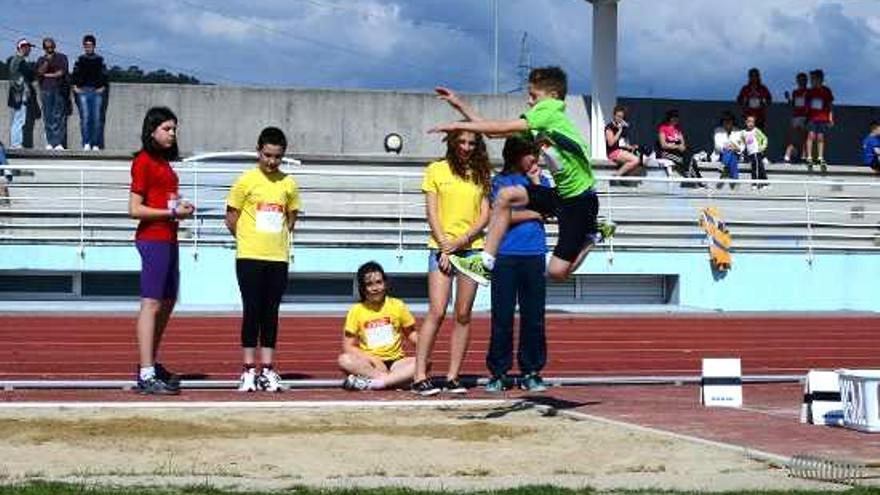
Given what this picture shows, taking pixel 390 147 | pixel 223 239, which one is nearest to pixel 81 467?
pixel 223 239

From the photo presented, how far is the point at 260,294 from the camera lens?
12.9m

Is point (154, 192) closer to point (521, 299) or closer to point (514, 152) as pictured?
point (514, 152)

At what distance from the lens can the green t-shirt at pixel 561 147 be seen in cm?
1051

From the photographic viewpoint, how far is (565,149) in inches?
416

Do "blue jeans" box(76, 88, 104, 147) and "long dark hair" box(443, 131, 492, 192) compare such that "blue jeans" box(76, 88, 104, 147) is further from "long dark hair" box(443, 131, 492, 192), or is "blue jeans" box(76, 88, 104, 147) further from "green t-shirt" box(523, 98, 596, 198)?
"green t-shirt" box(523, 98, 596, 198)

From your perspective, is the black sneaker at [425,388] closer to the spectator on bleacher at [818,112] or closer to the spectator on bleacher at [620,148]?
the spectator on bleacher at [620,148]

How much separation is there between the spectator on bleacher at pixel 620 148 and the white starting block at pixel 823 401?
17.3m

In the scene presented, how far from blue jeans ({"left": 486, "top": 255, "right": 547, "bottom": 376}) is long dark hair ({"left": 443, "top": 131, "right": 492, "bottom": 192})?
66 cm

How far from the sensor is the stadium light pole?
3064 cm

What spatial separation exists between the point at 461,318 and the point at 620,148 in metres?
16.8

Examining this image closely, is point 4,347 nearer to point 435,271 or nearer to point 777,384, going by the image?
point 435,271

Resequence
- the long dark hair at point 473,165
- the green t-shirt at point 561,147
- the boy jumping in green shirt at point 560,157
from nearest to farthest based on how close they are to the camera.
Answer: the boy jumping in green shirt at point 560,157, the green t-shirt at point 561,147, the long dark hair at point 473,165

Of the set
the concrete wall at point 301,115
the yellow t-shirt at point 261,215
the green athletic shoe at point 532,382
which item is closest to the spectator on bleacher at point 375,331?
the yellow t-shirt at point 261,215

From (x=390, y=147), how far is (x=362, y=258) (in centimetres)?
625
